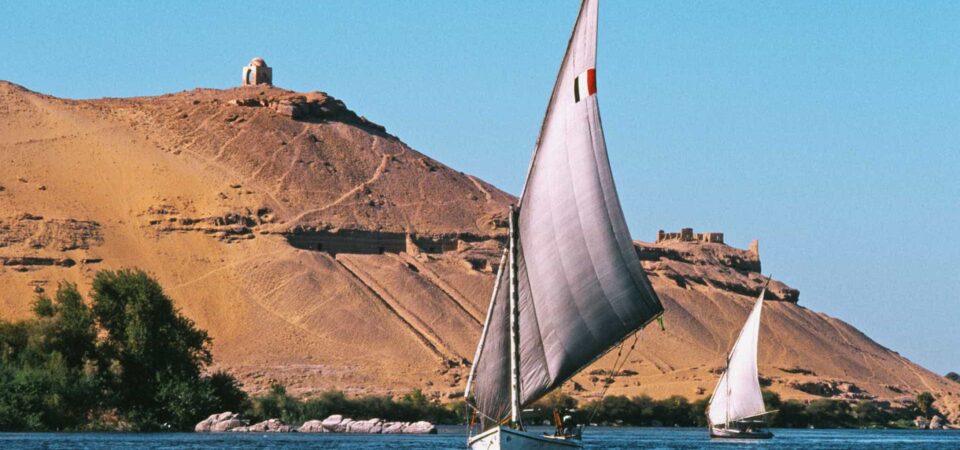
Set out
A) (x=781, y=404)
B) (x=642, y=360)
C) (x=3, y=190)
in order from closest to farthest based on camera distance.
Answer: (x=781, y=404) < (x=642, y=360) < (x=3, y=190)

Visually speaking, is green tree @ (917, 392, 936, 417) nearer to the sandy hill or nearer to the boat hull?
the sandy hill

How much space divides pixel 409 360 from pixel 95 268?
17.8 metres

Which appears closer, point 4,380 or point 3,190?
point 4,380

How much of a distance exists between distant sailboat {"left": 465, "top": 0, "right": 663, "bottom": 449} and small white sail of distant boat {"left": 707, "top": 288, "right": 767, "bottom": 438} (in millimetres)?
31829

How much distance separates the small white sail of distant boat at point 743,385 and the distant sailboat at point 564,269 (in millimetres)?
31829

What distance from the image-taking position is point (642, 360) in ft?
291

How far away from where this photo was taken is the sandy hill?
84438 mm

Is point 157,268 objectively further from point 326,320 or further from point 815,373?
point 815,373

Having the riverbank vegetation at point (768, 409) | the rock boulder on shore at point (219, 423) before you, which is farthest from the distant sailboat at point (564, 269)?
the riverbank vegetation at point (768, 409)

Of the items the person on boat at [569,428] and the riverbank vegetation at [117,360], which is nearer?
the person on boat at [569,428]

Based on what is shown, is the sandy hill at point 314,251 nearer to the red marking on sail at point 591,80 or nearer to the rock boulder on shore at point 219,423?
the rock boulder on shore at point 219,423

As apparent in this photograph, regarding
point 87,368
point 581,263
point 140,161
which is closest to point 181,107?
point 140,161

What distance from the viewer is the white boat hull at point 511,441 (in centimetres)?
2562

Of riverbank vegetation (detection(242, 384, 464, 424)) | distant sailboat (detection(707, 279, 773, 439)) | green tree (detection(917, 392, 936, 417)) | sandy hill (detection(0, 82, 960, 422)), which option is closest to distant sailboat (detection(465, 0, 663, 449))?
distant sailboat (detection(707, 279, 773, 439))
